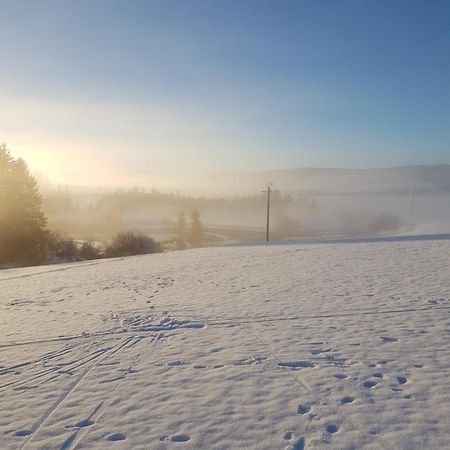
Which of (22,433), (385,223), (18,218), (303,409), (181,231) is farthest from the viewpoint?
(385,223)

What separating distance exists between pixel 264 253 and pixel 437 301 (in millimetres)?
15214

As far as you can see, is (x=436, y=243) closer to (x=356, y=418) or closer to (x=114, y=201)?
(x=356, y=418)

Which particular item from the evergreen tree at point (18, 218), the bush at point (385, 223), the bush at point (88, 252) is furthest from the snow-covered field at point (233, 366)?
the bush at point (385, 223)

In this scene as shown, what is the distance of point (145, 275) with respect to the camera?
21.0 meters

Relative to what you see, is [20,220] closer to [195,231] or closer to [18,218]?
[18,218]

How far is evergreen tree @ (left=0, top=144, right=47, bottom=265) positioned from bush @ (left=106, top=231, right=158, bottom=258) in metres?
8.28

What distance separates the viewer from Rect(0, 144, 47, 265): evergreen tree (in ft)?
130

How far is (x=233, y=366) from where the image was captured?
324 inches

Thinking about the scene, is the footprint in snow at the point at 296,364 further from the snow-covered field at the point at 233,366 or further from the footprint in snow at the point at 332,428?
the footprint in snow at the point at 332,428

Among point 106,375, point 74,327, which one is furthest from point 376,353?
point 74,327

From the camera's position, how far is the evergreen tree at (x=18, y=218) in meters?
39.6

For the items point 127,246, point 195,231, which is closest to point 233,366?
point 127,246

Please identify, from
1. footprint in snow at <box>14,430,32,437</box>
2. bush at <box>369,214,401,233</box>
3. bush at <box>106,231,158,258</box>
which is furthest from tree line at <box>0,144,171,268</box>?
bush at <box>369,214,401,233</box>

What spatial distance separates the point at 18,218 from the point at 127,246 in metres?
13.0
